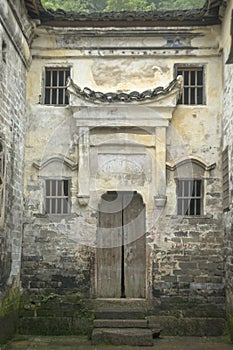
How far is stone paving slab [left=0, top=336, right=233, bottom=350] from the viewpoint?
939 centimetres

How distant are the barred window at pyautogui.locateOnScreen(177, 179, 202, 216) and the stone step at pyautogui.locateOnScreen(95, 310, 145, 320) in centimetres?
239

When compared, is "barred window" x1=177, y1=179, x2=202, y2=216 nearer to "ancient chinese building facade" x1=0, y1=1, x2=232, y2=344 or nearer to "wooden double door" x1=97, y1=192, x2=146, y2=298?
"ancient chinese building facade" x1=0, y1=1, x2=232, y2=344

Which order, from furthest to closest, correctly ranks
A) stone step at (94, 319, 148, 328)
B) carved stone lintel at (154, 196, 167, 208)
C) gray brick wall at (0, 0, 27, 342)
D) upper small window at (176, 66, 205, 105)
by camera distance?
upper small window at (176, 66, 205, 105), carved stone lintel at (154, 196, 167, 208), stone step at (94, 319, 148, 328), gray brick wall at (0, 0, 27, 342)

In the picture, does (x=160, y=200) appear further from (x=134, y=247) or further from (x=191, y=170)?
(x=134, y=247)

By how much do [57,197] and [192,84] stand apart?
4045 mm

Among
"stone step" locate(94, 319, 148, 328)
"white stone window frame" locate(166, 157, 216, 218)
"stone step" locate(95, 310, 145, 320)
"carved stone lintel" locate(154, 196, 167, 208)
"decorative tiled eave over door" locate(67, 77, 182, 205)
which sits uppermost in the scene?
"decorative tiled eave over door" locate(67, 77, 182, 205)

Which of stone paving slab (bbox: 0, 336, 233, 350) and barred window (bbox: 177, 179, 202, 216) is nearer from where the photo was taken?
stone paving slab (bbox: 0, 336, 233, 350)

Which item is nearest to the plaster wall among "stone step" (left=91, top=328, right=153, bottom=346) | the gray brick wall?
the gray brick wall

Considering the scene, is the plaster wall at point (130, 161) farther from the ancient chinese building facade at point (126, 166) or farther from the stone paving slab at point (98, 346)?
the stone paving slab at point (98, 346)

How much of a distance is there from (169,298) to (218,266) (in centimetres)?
127

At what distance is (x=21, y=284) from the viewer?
36.1 feet

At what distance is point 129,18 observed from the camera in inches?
448

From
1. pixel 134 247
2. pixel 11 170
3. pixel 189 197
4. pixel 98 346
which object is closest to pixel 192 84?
pixel 189 197

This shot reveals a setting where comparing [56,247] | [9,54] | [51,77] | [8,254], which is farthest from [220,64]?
[8,254]
